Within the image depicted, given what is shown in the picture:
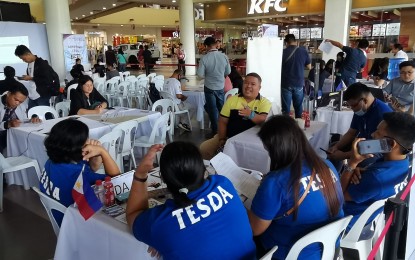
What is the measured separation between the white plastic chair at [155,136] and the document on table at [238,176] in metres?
1.95

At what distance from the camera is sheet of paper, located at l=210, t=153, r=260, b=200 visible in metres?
1.84

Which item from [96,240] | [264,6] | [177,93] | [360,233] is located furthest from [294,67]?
[264,6]

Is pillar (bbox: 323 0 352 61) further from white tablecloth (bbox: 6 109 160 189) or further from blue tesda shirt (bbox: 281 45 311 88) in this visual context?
white tablecloth (bbox: 6 109 160 189)

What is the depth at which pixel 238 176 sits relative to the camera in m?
1.95

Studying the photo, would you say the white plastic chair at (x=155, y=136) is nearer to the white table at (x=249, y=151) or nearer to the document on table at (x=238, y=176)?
the white table at (x=249, y=151)

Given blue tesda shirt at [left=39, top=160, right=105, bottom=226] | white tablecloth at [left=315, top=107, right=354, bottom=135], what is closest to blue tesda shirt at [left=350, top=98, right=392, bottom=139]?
white tablecloth at [left=315, top=107, right=354, bottom=135]

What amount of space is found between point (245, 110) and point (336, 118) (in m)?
1.51

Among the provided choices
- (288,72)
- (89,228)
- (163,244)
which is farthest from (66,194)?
(288,72)

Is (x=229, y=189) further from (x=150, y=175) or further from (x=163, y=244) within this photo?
(x=150, y=175)

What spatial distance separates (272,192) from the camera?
4.49 feet

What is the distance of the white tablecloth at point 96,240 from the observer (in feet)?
4.72

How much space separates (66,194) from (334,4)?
30.1 feet

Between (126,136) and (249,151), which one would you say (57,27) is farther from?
(249,151)

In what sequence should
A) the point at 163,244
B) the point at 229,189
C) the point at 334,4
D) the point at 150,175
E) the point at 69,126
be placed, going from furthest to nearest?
the point at 334,4 → the point at 150,175 → the point at 69,126 → the point at 229,189 → the point at 163,244
